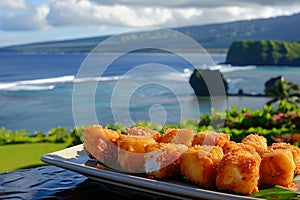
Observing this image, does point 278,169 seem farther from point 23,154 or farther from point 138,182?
point 23,154

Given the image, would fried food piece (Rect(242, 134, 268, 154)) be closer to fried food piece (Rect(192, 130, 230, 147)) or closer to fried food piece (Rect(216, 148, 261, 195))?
fried food piece (Rect(192, 130, 230, 147))

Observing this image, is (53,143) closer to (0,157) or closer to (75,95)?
(0,157)

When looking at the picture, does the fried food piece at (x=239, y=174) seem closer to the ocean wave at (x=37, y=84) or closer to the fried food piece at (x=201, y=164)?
the fried food piece at (x=201, y=164)

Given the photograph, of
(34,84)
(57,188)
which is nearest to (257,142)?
(57,188)

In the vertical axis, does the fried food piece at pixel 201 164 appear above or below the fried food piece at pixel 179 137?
below

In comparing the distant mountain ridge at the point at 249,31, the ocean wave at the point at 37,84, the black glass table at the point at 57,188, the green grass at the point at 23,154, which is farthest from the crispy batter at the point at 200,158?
the distant mountain ridge at the point at 249,31

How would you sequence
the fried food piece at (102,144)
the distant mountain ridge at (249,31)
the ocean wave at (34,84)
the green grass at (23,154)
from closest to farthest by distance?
the fried food piece at (102,144) < the green grass at (23,154) < the ocean wave at (34,84) < the distant mountain ridge at (249,31)

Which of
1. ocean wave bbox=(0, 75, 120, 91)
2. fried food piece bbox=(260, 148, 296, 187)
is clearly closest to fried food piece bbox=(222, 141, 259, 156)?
fried food piece bbox=(260, 148, 296, 187)

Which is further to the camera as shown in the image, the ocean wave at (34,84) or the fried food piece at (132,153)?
the ocean wave at (34,84)
